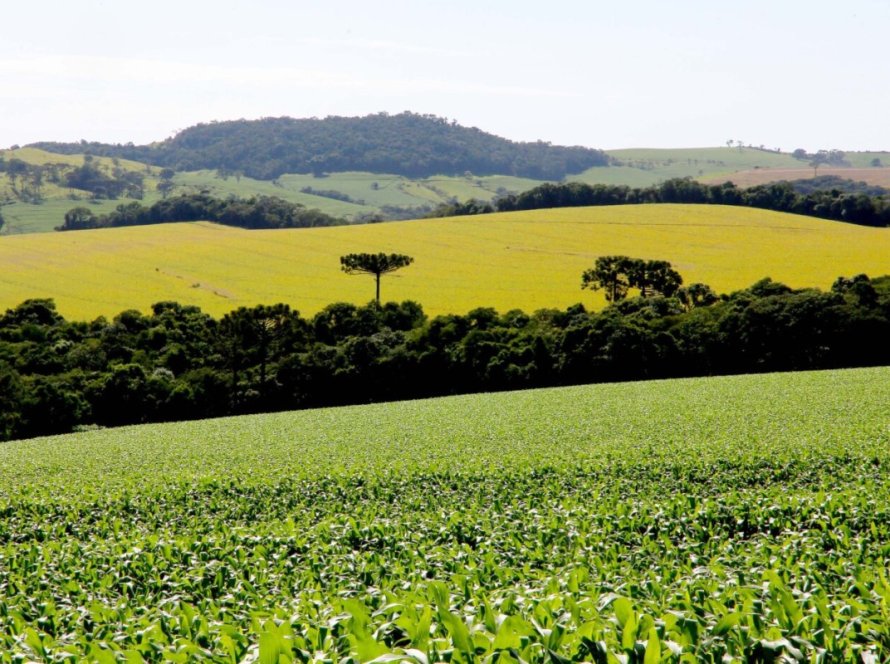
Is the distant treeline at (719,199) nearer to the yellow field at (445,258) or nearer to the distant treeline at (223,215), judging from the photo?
the yellow field at (445,258)

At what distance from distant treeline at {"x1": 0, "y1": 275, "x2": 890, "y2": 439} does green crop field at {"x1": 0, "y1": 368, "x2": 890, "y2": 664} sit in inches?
1265

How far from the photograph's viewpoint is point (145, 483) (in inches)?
1160

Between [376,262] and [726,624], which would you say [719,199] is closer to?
[376,262]

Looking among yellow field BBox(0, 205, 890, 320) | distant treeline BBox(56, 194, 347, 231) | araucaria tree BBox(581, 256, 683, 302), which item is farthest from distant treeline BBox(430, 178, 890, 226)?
araucaria tree BBox(581, 256, 683, 302)

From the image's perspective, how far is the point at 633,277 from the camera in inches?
4058

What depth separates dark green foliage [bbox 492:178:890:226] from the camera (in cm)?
15450

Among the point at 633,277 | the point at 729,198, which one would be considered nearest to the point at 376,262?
the point at 633,277

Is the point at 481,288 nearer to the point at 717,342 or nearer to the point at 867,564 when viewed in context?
the point at 717,342

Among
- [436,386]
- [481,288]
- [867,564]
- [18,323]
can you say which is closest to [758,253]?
[481,288]

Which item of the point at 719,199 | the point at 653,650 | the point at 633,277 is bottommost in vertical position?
the point at 633,277

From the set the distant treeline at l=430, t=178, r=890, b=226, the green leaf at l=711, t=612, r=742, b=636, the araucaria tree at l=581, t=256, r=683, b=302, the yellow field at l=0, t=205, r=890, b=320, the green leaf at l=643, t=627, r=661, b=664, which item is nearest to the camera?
the green leaf at l=643, t=627, r=661, b=664

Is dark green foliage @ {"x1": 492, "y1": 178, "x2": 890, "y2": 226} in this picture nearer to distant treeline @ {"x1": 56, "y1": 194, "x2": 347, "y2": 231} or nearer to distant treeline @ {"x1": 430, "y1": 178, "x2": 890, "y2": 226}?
distant treeline @ {"x1": 430, "y1": 178, "x2": 890, "y2": 226}

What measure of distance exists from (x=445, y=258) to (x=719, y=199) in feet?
239

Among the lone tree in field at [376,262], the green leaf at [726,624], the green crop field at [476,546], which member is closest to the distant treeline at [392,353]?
the lone tree in field at [376,262]
